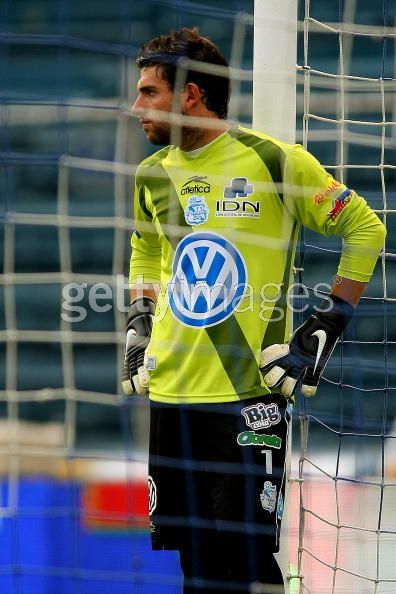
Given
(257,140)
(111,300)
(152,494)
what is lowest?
(152,494)

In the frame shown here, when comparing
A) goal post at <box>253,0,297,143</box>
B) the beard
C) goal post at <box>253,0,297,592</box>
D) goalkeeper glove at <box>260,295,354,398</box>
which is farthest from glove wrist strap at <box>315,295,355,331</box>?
the beard

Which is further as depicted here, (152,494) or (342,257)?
(152,494)

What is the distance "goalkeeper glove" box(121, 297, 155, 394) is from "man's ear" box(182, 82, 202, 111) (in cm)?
49

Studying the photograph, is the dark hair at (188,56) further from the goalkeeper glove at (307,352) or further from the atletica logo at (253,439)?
the atletica logo at (253,439)

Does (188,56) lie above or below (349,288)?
above

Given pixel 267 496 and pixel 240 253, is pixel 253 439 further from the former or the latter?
pixel 240 253

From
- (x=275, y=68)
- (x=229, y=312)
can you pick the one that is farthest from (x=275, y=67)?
(x=229, y=312)

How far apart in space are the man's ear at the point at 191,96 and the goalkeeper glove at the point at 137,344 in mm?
491

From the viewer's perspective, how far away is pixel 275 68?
2.36 m

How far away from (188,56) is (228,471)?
87cm

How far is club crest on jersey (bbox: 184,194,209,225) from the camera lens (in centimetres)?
227

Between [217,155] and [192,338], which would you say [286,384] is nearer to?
[192,338]

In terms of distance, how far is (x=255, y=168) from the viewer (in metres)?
2.25

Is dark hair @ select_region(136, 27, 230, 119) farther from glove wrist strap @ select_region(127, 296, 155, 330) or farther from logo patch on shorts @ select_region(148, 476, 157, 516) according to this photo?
logo patch on shorts @ select_region(148, 476, 157, 516)
